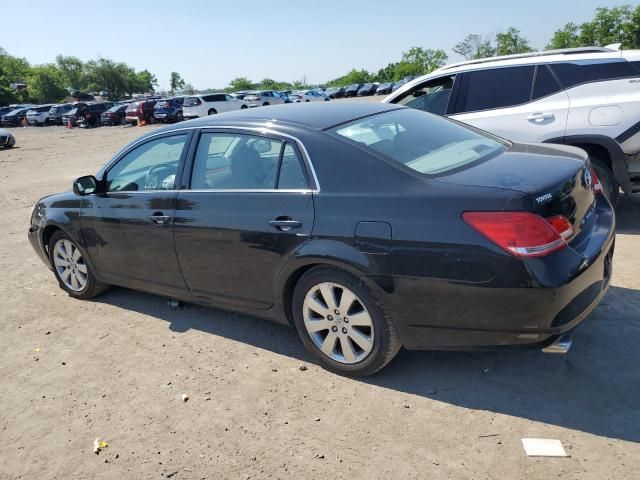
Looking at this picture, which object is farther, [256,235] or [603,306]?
[603,306]

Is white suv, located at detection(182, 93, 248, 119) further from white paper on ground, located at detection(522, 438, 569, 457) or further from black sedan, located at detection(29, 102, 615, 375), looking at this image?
white paper on ground, located at detection(522, 438, 569, 457)

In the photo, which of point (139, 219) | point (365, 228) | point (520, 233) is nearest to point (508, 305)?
point (520, 233)

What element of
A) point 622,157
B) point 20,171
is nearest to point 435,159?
point 622,157

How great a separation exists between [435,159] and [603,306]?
183 cm

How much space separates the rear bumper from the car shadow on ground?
1.20ft

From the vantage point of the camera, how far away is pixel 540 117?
588cm

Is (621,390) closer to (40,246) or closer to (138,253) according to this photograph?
(138,253)

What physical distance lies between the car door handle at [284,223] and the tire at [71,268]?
7.86 feet

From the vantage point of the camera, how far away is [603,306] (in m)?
3.89

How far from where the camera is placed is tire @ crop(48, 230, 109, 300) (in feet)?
16.2

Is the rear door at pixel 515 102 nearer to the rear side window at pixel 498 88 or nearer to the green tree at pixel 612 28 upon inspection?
the rear side window at pixel 498 88

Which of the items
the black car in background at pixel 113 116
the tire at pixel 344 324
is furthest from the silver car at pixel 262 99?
the tire at pixel 344 324

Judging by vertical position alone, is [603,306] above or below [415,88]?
below

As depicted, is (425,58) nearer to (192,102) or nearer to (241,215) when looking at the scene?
(192,102)
